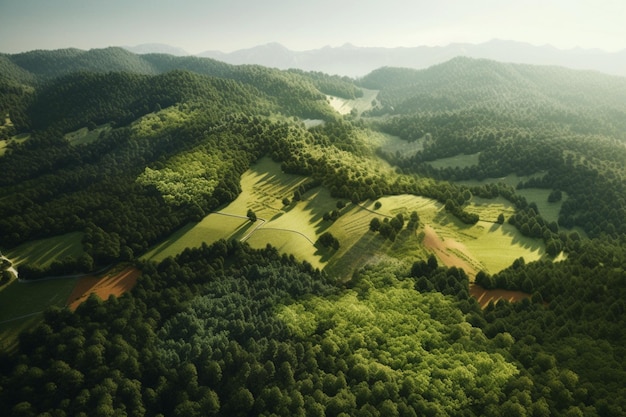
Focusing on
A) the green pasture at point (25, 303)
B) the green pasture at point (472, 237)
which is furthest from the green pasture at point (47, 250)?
the green pasture at point (472, 237)

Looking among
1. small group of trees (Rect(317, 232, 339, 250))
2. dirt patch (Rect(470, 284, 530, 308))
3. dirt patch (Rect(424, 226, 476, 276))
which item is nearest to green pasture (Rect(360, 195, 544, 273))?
dirt patch (Rect(424, 226, 476, 276))

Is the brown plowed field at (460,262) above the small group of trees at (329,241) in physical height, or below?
below

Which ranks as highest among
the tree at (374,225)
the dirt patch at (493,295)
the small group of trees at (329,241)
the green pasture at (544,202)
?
the tree at (374,225)

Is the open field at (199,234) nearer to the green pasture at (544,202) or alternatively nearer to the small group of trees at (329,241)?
the small group of trees at (329,241)

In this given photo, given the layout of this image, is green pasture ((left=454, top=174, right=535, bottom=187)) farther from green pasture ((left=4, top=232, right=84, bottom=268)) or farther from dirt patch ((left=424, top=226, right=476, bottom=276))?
green pasture ((left=4, top=232, right=84, bottom=268))

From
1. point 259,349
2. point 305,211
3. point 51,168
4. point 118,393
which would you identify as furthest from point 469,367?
point 51,168

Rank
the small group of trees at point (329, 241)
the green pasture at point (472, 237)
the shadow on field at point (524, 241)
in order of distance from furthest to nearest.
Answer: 1. the shadow on field at point (524, 241)
2. the green pasture at point (472, 237)
3. the small group of trees at point (329, 241)
